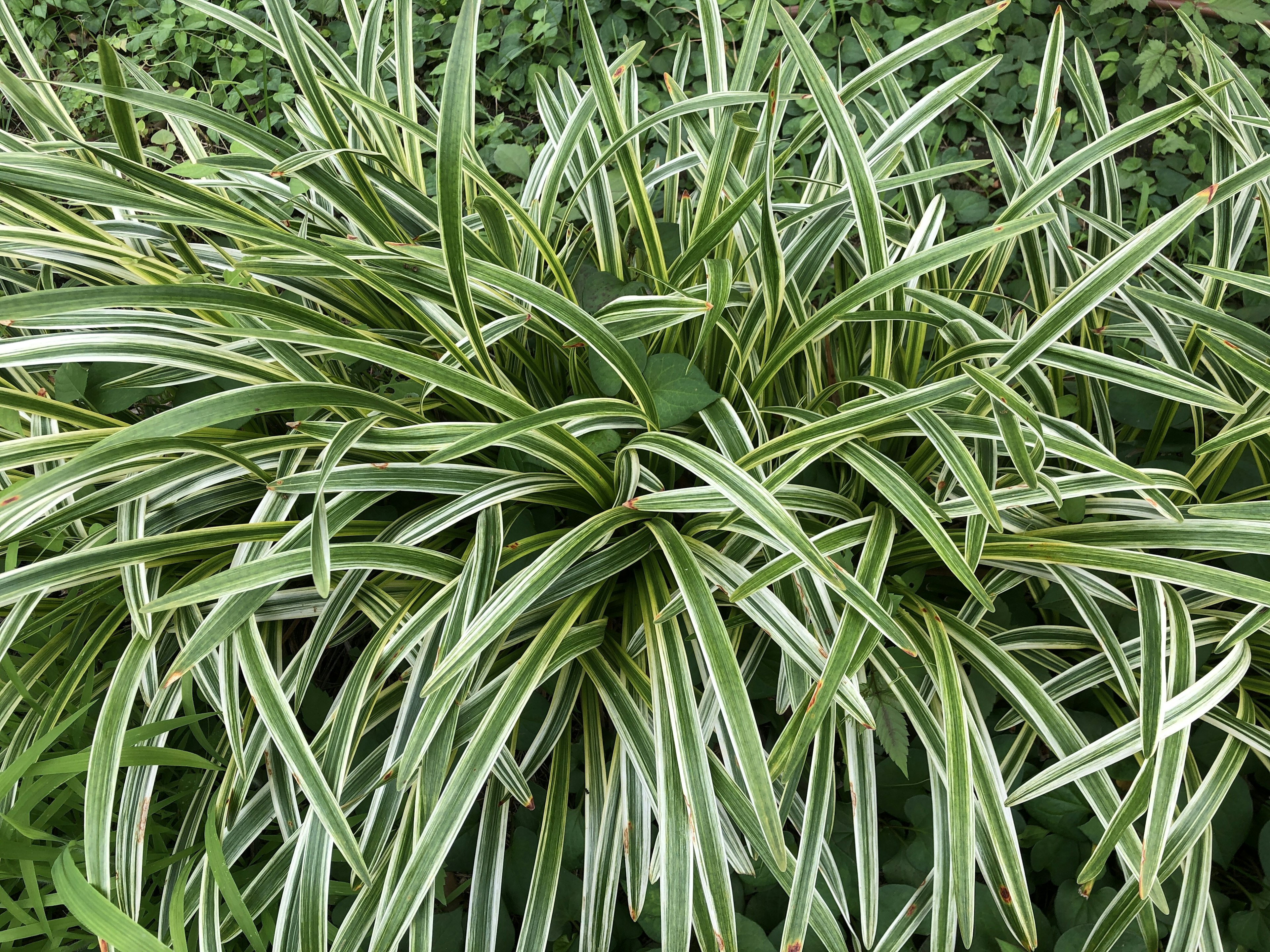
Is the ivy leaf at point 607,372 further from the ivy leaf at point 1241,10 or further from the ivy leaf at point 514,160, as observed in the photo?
the ivy leaf at point 1241,10

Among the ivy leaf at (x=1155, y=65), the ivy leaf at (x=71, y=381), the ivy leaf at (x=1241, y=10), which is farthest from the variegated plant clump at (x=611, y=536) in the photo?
the ivy leaf at (x=1241, y=10)

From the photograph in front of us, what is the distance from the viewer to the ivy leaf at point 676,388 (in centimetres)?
102

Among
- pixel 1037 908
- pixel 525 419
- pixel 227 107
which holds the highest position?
pixel 227 107

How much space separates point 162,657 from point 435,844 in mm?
529

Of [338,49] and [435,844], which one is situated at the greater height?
[338,49]

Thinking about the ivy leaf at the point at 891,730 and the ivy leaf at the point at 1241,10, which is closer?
the ivy leaf at the point at 891,730

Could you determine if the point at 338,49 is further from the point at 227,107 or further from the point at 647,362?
the point at 647,362

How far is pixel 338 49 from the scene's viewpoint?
1982 millimetres

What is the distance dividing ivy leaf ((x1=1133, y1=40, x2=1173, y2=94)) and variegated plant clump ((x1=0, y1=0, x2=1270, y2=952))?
31 cm

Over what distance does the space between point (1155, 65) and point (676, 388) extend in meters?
1.36

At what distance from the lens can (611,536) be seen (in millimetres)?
1077

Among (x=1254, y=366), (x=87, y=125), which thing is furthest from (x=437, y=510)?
(x=87, y=125)

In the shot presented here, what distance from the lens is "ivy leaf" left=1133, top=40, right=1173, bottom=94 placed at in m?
1.60

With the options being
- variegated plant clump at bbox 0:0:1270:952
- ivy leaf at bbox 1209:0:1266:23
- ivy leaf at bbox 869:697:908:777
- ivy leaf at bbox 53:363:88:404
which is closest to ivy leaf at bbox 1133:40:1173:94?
ivy leaf at bbox 1209:0:1266:23
